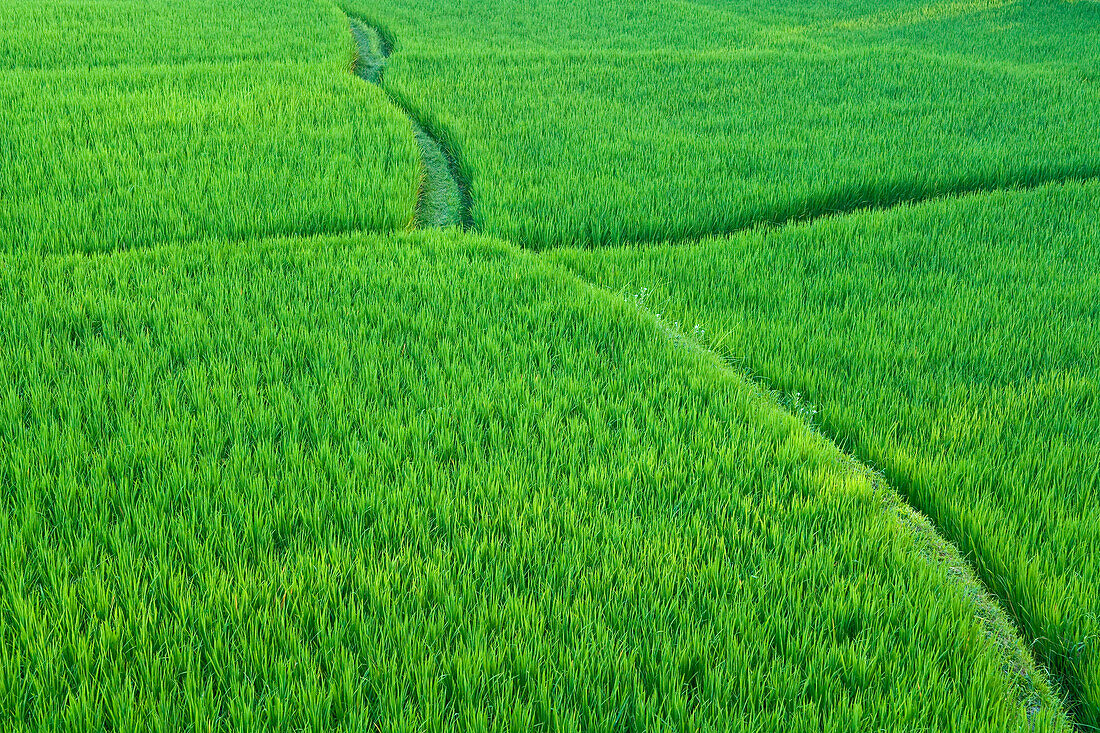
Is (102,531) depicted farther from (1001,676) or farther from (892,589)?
(1001,676)

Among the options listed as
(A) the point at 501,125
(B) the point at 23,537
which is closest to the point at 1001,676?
(B) the point at 23,537

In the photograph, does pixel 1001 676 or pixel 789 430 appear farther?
pixel 789 430

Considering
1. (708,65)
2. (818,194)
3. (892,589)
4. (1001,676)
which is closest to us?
(1001,676)

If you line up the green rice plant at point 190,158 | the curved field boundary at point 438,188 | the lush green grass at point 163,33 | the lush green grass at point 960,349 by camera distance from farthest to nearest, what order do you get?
the lush green grass at point 163,33 < the curved field boundary at point 438,188 < the green rice plant at point 190,158 < the lush green grass at point 960,349

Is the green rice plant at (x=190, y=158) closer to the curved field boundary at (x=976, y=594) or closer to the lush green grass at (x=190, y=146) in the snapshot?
the lush green grass at (x=190, y=146)

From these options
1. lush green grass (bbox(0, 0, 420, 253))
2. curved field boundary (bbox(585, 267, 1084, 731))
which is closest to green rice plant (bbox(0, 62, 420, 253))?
lush green grass (bbox(0, 0, 420, 253))

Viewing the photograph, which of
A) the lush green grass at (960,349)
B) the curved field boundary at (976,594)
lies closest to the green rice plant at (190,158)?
the lush green grass at (960,349)
